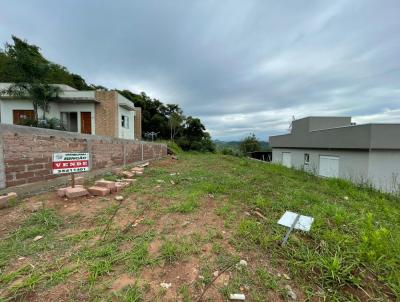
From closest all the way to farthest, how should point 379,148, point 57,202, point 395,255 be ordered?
point 395,255 < point 57,202 < point 379,148

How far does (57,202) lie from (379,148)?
13.1 m

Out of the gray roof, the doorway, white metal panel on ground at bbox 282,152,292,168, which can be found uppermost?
the doorway

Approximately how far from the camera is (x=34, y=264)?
171 cm

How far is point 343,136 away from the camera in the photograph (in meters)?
11.0

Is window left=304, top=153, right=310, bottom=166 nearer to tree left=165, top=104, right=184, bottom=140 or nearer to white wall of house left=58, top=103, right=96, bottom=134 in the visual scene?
white wall of house left=58, top=103, right=96, bottom=134

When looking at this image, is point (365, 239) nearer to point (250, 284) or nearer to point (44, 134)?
point (250, 284)

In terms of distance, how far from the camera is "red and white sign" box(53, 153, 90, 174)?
3472 millimetres

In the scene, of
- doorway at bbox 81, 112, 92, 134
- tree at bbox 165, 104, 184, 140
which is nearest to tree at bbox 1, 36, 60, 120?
doorway at bbox 81, 112, 92, 134

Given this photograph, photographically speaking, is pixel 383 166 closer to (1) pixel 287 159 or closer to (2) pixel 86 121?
(1) pixel 287 159

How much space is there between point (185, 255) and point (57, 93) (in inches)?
552

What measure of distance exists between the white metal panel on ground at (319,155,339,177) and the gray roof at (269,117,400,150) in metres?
0.79

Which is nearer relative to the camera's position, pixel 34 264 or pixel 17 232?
pixel 34 264

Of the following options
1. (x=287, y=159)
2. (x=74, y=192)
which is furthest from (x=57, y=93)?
(x=287, y=159)

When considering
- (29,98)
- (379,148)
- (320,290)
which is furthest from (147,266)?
(29,98)
